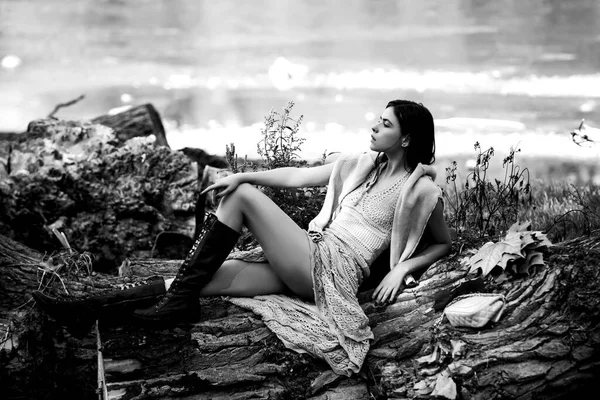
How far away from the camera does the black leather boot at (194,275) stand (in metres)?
2.91

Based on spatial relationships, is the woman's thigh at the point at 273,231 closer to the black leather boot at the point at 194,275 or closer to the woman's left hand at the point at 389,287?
the black leather boot at the point at 194,275

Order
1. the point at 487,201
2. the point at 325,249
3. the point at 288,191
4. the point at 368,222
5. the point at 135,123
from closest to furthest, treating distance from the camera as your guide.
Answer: the point at 325,249, the point at 368,222, the point at 487,201, the point at 288,191, the point at 135,123

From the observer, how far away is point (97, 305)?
286cm

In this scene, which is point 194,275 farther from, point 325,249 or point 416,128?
point 416,128

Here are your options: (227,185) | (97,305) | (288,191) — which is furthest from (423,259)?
(97,305)

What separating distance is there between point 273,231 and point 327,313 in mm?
402

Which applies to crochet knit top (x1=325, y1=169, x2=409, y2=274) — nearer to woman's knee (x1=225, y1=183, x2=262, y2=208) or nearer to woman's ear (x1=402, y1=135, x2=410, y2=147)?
woman's ear (x1=402, y1=135, x2=410, y2=147)

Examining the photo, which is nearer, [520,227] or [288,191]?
[520,227]

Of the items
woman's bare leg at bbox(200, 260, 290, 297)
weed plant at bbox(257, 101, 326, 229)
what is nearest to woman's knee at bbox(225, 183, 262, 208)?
woman's bare leg at bbox(200, 260, 290, 297)

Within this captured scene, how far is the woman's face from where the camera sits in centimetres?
309

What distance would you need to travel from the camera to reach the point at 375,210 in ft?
10.4

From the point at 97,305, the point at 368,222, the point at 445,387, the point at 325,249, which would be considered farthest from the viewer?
the point at 368,222

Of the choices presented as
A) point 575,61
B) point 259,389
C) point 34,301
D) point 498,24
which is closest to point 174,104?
point 498,24

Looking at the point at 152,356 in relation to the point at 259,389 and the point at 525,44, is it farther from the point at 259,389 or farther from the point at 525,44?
the point at 525,44
